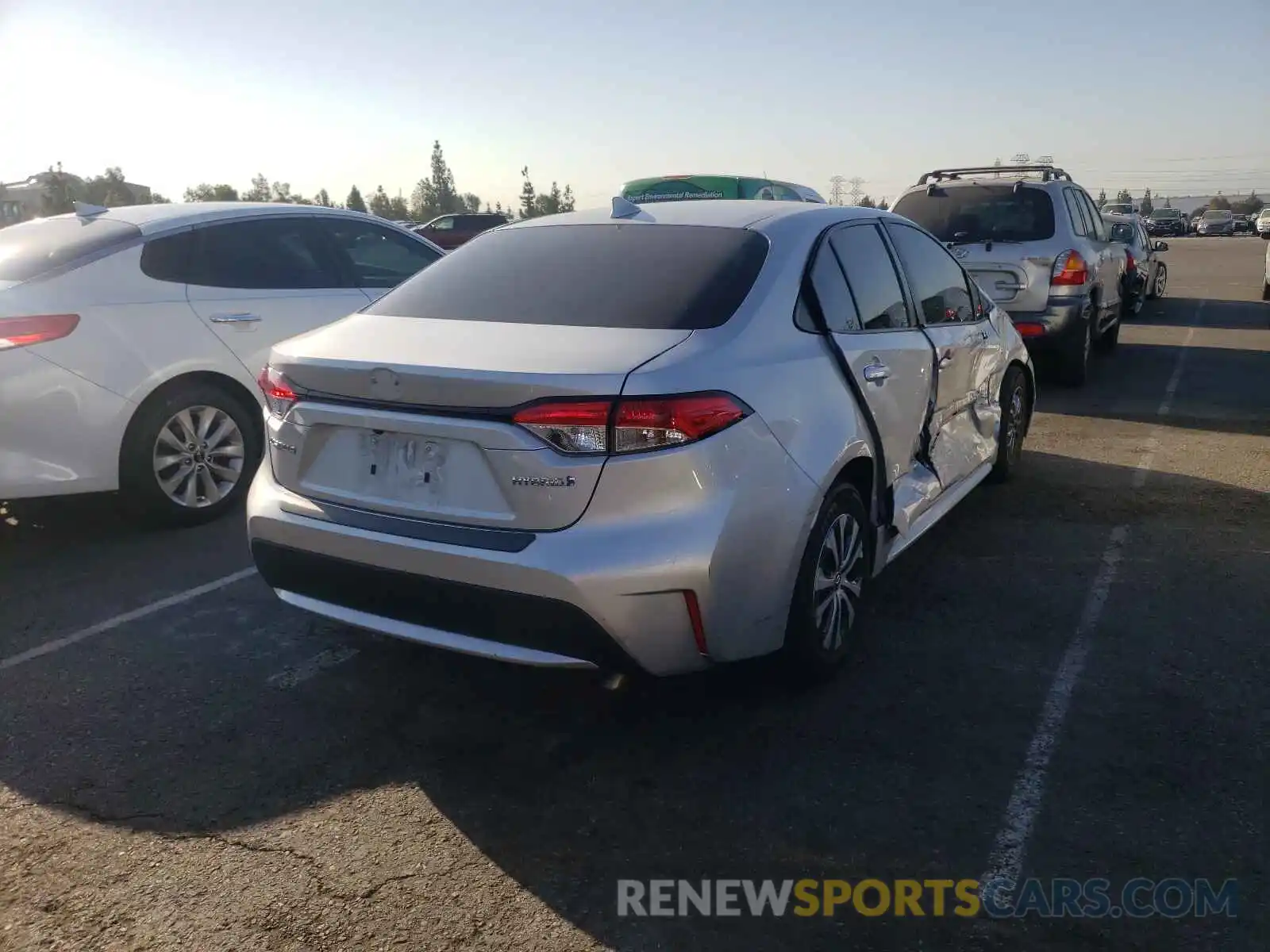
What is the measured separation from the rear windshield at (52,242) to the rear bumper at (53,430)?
0.56m

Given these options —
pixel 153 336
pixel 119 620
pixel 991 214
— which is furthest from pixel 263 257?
pixel 991 214

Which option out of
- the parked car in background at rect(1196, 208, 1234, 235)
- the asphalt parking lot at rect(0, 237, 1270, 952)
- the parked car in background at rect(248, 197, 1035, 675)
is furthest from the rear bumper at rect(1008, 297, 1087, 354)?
the parked car in background at rect(1196, 208, 1234, 235)

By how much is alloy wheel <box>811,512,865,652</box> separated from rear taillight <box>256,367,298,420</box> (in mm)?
1828

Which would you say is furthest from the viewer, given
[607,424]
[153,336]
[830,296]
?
[153,336]

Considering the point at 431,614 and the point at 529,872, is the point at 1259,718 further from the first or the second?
the point at 431,614

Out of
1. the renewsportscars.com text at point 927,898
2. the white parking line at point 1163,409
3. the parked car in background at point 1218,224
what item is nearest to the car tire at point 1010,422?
the white parking line at point 1163,409

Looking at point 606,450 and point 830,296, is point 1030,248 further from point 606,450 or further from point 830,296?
point 606,450

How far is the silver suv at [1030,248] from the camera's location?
940 cm

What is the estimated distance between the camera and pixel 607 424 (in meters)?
3.03

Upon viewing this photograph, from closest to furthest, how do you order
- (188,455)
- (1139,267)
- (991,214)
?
(188,455)
(991,214)
(1139,267)

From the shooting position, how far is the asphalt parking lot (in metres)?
2.72

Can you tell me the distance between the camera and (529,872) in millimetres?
2877

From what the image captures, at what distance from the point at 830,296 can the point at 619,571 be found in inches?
62.0

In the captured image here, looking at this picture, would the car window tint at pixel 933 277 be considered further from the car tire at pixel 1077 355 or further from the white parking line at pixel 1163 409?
the car tire at pixel 1077 355
